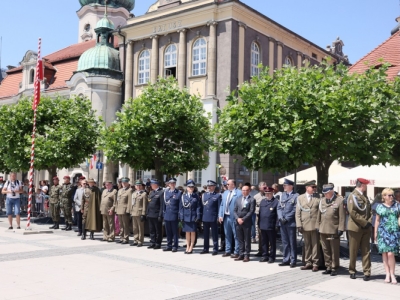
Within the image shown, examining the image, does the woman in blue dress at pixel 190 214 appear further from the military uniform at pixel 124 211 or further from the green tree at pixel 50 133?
the green tree at pixel 50 133

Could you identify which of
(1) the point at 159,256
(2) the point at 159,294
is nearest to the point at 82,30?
(1) the point at 159,256

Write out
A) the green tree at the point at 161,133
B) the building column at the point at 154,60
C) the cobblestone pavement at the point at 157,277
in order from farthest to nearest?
the building column at the point at 154,60
the green tree at the point at 161,133
the cobblestone pavement at the point at 157,277

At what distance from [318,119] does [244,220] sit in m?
3.11

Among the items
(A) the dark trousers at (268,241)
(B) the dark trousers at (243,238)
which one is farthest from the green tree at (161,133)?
(A) the dark trousers at (268,241)

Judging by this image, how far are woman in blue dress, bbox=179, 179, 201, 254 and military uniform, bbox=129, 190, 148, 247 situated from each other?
128 centimetres

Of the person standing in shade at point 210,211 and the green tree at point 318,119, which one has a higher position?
the green tree at point 318,119

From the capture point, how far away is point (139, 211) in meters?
13.6

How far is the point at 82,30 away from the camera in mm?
48125

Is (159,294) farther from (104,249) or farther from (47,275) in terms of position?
(104,249)

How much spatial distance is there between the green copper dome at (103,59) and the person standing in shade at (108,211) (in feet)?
62.8

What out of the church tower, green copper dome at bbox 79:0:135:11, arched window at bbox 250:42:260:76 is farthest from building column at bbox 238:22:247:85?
green copper dome at bbox 79:0:135:11

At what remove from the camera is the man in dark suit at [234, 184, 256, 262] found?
11477 mm

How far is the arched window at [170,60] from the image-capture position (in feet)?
97.6

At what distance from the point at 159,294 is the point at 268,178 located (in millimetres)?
22784
